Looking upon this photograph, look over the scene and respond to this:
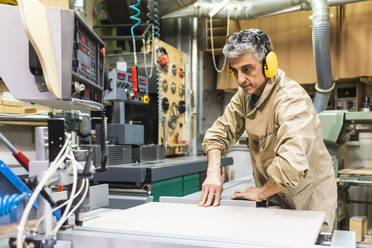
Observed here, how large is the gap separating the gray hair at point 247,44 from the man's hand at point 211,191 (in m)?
0.52

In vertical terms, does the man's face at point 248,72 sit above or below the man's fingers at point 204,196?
above

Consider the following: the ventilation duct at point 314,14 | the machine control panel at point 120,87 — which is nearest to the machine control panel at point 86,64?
the machine control panel at point 120,87

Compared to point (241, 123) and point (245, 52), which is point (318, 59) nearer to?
point (241, 123)

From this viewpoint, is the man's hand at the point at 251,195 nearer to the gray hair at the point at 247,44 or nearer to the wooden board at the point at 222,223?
the wooden board at the point at 222,223

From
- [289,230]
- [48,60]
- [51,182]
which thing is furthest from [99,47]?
[289,230]

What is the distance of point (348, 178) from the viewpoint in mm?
3160

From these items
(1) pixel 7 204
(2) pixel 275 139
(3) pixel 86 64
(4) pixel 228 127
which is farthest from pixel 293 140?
(1) pixel 7 204

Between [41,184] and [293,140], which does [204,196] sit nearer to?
[293,140]

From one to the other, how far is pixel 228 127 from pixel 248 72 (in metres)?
0.36

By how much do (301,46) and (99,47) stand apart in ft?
11.8

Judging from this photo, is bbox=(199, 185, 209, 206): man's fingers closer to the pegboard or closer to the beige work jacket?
the beige work jacket

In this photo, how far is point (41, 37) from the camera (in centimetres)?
87

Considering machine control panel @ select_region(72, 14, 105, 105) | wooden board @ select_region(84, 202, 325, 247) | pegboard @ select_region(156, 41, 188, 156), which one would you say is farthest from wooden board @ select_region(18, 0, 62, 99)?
pegboard @ select_region(156, 41, 188, 156)

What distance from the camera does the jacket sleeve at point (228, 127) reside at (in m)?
1.67
